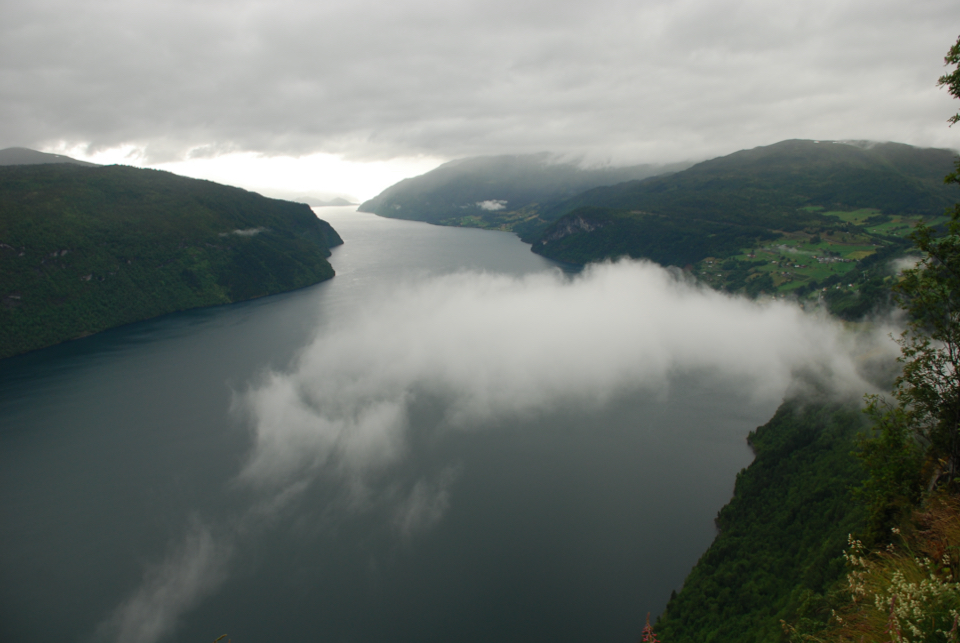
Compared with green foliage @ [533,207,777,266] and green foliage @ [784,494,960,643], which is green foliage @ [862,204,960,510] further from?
green foliage @ [533,207,777,266]

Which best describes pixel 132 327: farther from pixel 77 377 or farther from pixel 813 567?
pixel 813 567

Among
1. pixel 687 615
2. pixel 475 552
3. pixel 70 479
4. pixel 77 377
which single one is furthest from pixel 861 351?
pixel 77 377

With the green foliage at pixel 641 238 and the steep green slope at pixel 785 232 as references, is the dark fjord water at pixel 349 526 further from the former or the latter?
the green foliage at pixel 641 238

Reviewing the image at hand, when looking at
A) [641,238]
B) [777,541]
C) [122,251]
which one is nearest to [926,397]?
[777,541]

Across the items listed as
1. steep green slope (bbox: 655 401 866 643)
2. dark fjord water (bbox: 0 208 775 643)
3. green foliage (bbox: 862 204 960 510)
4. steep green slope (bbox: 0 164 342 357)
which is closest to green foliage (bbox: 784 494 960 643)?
green foliage (bbox: 862 204 960 510)

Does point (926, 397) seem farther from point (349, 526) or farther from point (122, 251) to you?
point (122, 251)
